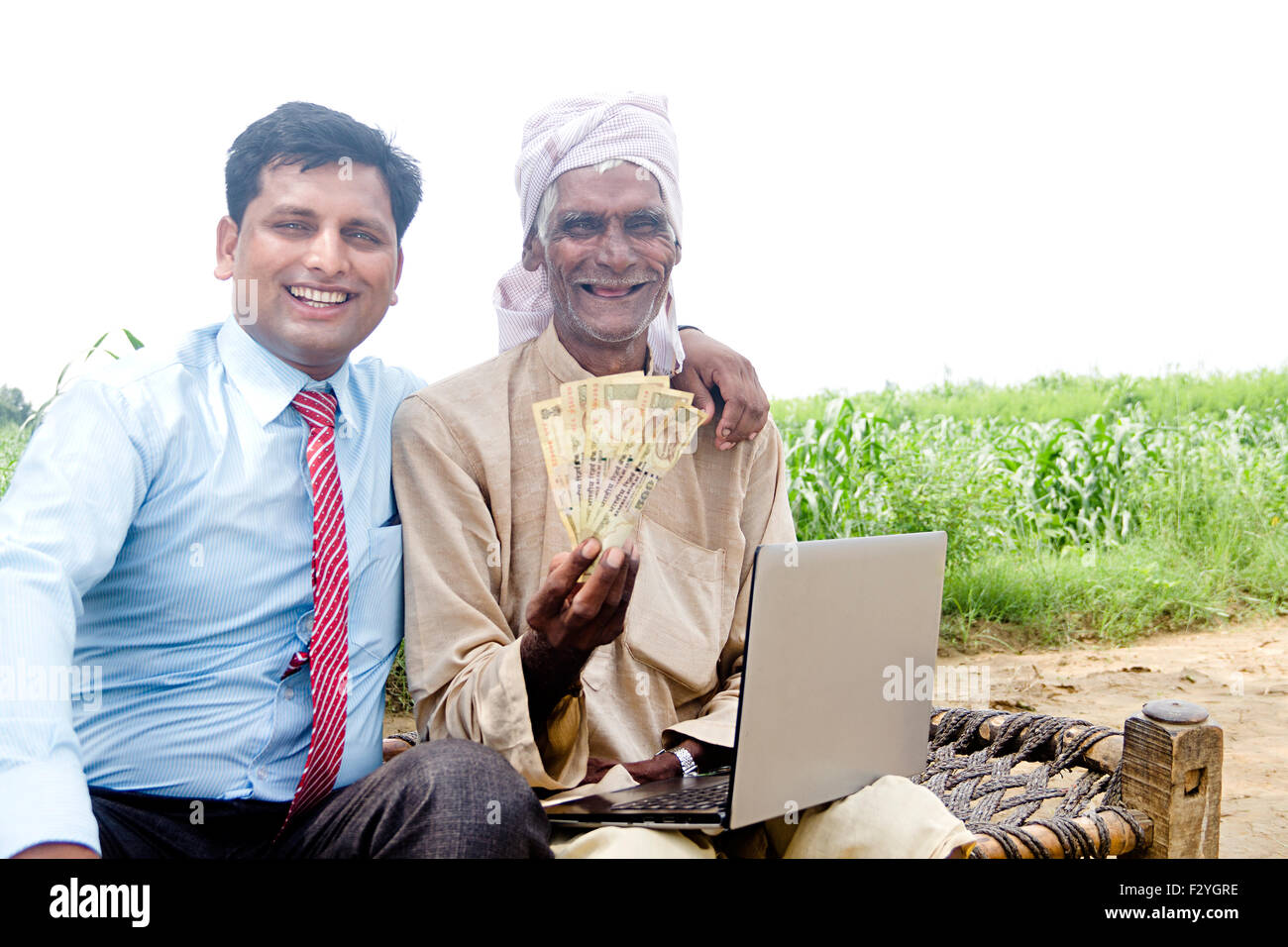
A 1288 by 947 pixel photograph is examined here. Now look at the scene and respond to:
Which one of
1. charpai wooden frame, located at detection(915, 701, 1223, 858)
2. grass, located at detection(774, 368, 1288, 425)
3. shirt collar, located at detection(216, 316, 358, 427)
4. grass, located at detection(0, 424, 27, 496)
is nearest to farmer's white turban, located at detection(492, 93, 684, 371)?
shirt collar, located at detection(216, 316, 358, 427)

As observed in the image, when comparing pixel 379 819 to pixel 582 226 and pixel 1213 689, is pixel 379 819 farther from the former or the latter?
pixel 1213 689

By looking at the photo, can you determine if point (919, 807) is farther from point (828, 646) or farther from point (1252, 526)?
point (1252, 526)

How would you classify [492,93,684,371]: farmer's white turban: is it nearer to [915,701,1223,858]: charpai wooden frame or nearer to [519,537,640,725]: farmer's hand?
[519,537,640,725]: farmer's hand

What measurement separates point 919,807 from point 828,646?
384mm

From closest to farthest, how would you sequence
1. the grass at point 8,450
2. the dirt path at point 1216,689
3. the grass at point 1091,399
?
1. the dirt path at point 1216,689
2. the grass at point 8,450
3. the grass at point 1091,399

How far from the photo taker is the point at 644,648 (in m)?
2.27

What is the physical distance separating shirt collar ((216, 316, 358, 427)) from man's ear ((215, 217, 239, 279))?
0.40 feet

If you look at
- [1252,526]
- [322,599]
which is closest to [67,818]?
[322,599]

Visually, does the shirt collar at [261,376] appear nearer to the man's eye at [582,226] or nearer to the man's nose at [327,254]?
the man's nose at [327,254]

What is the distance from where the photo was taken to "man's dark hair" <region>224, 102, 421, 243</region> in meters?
2.11

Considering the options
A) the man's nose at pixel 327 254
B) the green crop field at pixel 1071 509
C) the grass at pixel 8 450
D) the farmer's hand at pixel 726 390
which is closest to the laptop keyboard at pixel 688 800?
the farmer's hand at pixel 726 390

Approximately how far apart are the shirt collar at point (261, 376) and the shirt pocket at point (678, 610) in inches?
29.2

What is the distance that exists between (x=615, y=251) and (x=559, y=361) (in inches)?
12.1

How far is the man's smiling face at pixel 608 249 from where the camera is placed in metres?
2.25
